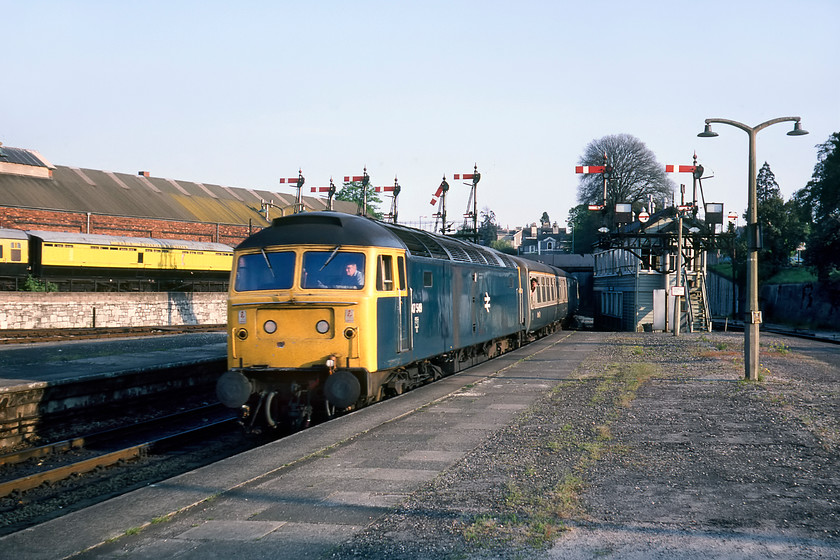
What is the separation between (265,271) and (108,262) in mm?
29468

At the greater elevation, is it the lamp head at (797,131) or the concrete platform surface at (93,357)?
the lamp head at (797,131)

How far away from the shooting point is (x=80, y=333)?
89.4 feet

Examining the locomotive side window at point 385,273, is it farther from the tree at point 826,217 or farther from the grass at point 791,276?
the grass at point 791,276

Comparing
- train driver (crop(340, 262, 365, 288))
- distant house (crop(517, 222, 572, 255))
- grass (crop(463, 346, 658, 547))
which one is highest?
distant house (crop(517, 222, 572, 255))

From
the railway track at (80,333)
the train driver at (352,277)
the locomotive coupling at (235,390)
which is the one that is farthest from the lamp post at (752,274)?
the railway track at (80,333)

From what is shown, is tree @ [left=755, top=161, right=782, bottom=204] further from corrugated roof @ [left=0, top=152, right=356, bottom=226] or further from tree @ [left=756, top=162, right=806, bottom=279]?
corrugated roof @ [left=0, top=152, right=356, bottom=226]

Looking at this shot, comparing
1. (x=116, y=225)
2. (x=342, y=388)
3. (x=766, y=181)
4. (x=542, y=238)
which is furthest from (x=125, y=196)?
(x=542, y=238)

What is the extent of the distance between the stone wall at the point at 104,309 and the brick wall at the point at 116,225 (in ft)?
35.5

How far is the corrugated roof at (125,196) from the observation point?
147ft

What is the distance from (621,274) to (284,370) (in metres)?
38.0

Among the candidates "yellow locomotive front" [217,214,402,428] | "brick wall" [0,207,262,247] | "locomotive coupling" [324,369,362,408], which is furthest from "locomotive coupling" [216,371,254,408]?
"brick wall" [0,207,262,247]

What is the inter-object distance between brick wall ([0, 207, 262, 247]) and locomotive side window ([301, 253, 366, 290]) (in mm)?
35873

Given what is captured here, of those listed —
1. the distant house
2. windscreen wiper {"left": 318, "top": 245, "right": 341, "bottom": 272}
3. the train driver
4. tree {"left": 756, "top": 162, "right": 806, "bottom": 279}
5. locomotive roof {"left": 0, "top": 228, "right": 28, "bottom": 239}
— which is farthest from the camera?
the distant house

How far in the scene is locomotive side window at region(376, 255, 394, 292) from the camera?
11602 mm
